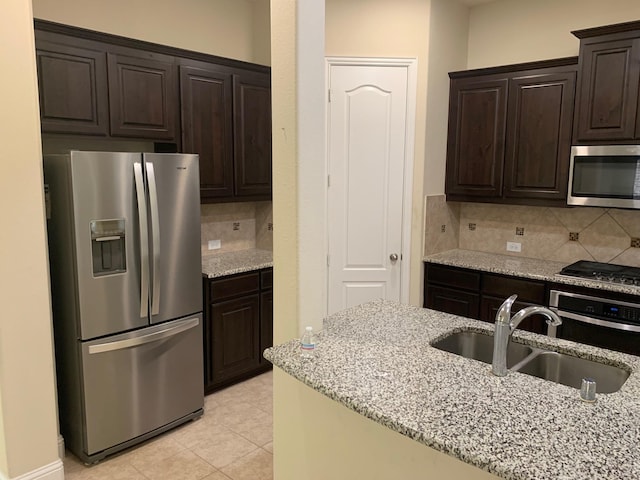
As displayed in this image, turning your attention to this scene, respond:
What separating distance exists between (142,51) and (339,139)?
1543 millimetres

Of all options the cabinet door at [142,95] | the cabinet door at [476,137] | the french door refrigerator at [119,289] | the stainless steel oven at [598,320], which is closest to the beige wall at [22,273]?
the french door refrigerator at [119,289]

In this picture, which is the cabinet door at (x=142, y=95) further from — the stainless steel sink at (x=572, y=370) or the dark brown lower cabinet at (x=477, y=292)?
the stainless steel sink at (x=572, y=370)

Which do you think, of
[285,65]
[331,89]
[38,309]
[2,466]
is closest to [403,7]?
[331,89]

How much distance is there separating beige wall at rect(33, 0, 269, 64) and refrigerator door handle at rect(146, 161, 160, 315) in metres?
1.26

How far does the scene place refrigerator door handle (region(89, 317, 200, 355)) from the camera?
271cm

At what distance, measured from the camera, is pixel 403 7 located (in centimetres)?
366

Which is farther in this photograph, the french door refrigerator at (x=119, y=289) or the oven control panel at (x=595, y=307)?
the oven control panel at (x=595, y=307)

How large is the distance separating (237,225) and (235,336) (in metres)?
1.08

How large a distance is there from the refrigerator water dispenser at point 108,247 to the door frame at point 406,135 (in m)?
1.55

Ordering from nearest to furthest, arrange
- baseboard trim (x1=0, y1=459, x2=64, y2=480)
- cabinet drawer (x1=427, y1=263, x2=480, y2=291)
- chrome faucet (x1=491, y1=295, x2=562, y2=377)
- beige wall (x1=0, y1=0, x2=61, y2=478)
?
chrome faucet (x1=491, y1=295, x2=562, y2=377) < beige wall (x1=0, y1=0, x2=61, y2=478) < baseboard trim (x1=0, y1=459, x2=64, y2=480) < cabinet drawer (x1=427, y1=263, x2=480, y2=291)

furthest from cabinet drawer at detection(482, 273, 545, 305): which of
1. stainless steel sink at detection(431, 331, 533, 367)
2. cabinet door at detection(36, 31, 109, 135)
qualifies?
cabinet door at detection(36, 31, 109, 135)

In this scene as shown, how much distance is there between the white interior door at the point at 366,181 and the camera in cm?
376

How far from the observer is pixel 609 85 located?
10.3 ft

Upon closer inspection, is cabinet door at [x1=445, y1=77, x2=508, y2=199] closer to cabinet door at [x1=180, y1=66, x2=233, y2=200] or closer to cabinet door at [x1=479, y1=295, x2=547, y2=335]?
cabinet door at [x1=479, y1=295, x2=547, y2=335]
